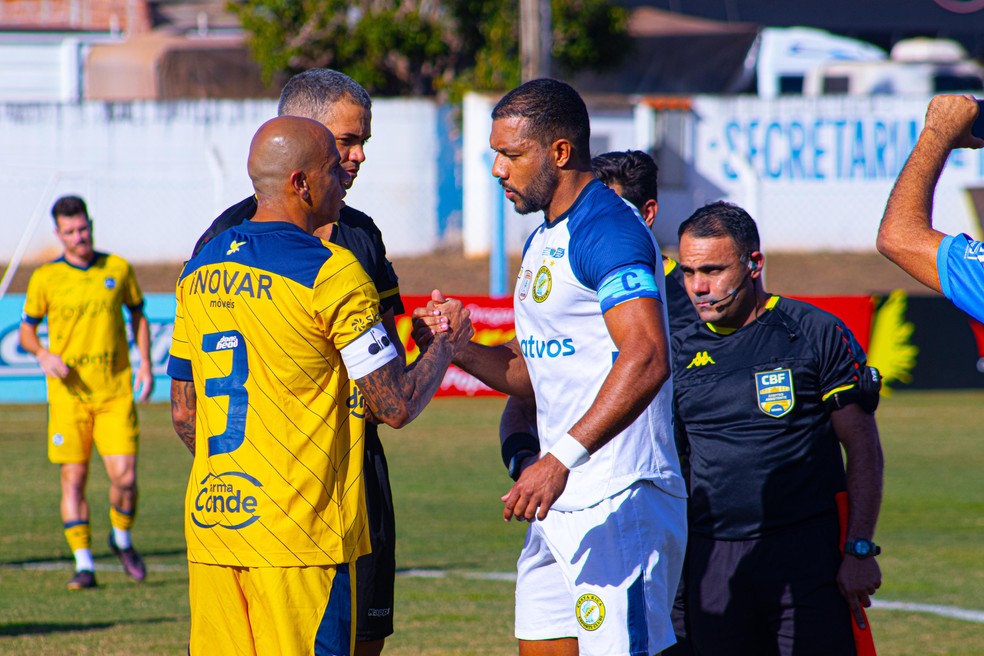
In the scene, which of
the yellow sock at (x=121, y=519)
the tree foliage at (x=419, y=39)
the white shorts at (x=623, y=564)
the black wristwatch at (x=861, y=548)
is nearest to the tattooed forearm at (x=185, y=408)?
the white shorts at (x=623, y=564)

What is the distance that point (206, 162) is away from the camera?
2577 cm

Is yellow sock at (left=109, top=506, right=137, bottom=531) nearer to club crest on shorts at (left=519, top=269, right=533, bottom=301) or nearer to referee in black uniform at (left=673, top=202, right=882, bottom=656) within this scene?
referee in black uniform at (left=673, top=202, right=882, bottom=656)

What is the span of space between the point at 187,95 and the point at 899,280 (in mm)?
16142

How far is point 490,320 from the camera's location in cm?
1762

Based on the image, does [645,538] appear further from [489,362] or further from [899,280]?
[899,280]

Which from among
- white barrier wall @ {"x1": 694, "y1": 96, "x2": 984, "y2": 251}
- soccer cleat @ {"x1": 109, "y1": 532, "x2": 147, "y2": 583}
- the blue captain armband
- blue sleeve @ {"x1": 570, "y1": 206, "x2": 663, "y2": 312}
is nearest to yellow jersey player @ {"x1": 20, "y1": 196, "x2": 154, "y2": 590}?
soccer cleat @ {"x1": 109, "y1": 532, "x2": 147, "y2": 583}

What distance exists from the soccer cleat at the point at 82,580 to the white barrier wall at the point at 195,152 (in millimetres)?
15992

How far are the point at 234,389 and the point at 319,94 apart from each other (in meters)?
1.38

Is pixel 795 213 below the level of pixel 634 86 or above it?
below

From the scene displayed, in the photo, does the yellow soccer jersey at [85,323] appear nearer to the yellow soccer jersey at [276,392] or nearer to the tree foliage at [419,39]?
the yellow soccer jersey at [276,392]

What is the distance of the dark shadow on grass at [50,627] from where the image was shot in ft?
24.6

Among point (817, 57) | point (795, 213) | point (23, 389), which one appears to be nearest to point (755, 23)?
point (817, 57)

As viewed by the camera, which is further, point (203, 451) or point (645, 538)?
point (645, 538)

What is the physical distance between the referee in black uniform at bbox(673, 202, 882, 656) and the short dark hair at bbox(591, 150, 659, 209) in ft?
2.30
